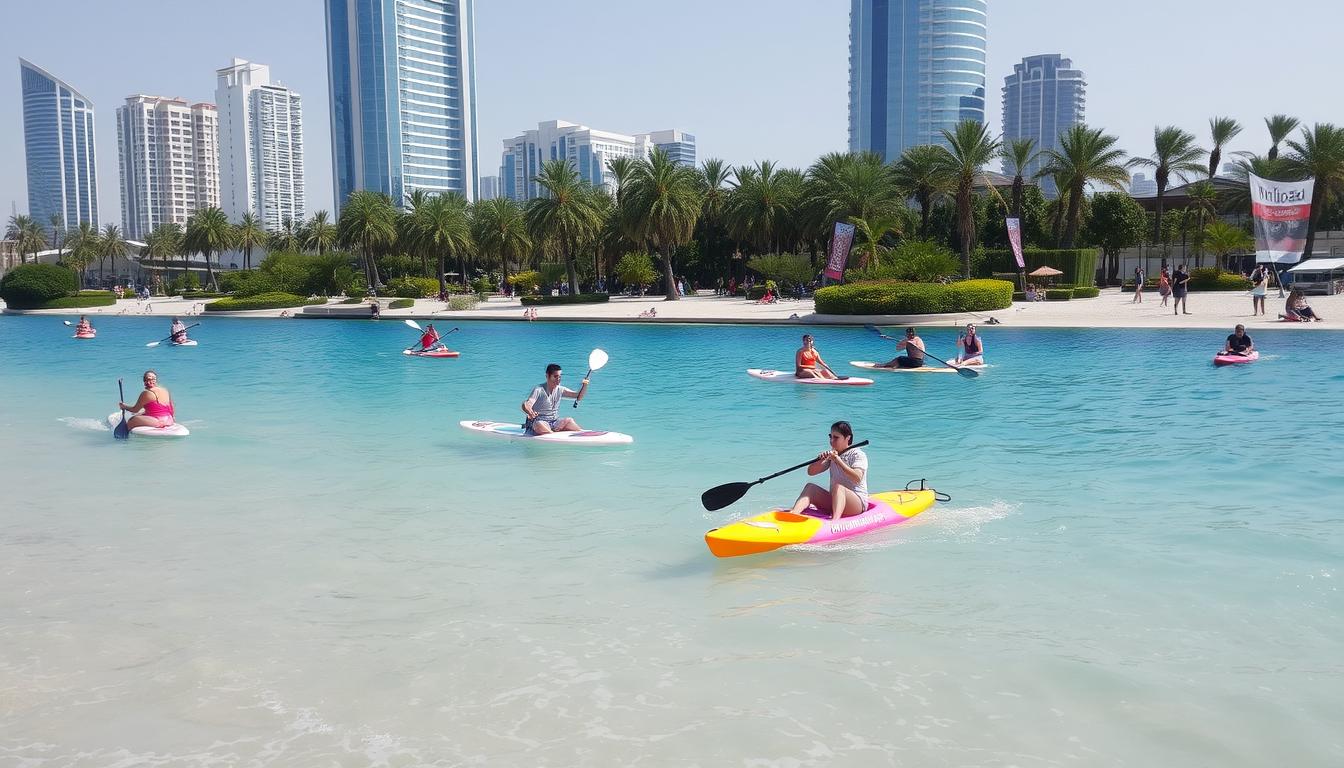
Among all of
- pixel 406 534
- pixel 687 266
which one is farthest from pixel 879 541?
pixel 687 266

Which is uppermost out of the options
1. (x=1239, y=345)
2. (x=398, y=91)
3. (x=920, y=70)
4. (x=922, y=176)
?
(x=920, y=70)

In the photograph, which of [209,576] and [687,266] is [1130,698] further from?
[687,266]

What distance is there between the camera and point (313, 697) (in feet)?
21.8

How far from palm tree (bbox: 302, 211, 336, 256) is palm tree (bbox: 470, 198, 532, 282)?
3447 centimetres

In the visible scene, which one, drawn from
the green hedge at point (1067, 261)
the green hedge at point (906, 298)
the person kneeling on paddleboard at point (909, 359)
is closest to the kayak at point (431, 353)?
the person kneeling on paddleboard at point (909, 359)

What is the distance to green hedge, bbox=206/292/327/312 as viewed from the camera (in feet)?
205

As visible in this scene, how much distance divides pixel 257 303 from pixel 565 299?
1967 centimetres

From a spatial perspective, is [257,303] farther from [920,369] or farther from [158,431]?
[920,369]

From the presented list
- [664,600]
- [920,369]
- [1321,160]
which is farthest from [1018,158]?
[664,600]

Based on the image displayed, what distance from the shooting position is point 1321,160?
181 feet

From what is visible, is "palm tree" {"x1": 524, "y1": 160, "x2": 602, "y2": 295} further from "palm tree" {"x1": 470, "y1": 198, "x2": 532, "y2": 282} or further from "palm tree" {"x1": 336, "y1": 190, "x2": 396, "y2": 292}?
"palm tree" {"x1": 336, "y1": 190, "x2": 396, "y2": 292}

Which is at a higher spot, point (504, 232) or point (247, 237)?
point (247, 237)

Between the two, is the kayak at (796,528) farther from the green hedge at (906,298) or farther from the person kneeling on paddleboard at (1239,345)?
the green hedge at (906,298)

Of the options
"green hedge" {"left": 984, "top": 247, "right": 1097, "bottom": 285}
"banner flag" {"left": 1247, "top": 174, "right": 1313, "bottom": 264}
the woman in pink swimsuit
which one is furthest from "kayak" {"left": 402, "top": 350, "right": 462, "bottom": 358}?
"green hedge" {"left": 984, "top": 247, "right": 1097, "bottom": 285}
